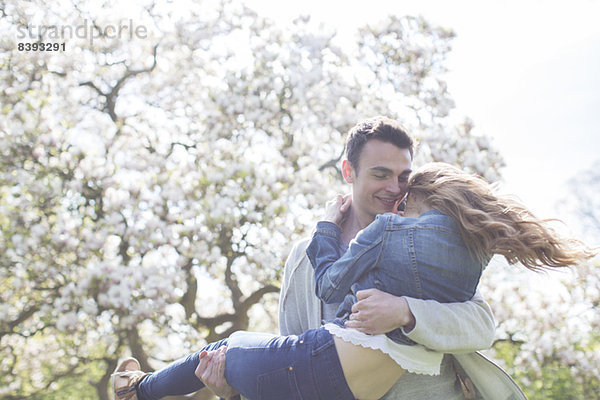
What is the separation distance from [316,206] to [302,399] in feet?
12.4

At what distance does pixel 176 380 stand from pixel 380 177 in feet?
4.32

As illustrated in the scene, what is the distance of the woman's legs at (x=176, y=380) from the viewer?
2.34 meters

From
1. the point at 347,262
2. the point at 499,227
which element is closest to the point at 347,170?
the point at 347,262

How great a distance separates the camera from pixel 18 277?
5.04m

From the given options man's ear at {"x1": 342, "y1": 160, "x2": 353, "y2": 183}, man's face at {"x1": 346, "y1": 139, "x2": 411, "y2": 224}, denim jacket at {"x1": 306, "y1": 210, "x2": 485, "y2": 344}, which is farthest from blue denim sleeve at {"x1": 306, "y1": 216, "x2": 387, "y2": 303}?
man's ear at {"x1": 342, "y1": 160, "x2": 353, "y2": 183}

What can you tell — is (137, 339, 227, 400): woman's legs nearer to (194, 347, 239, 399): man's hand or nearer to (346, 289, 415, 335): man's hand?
(194, 347, 239, 399): man's hand

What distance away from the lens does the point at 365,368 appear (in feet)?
6.49

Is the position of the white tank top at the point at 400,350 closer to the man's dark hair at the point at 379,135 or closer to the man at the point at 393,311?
the man at the point at 393,311

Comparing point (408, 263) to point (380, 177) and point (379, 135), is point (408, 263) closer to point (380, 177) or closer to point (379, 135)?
point (380, 177)

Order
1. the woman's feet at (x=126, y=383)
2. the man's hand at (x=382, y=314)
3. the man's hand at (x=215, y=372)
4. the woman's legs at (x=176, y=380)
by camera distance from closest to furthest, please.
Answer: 1. the man's hand at (x=382, y=314)
2. the man's hand at (x=215, y=372)
3. the woman's legs at (x=176, y=380)
4. the woman's feet at (x=126, y=383)

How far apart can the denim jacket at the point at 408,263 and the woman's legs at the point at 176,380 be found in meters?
0.64

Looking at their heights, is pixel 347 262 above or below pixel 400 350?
above

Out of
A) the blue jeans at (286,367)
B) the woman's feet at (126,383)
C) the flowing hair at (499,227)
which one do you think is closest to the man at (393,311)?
the blue jeans at (286,367)

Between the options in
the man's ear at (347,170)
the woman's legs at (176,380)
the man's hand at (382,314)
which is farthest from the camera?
the man's ear at (347,170)
